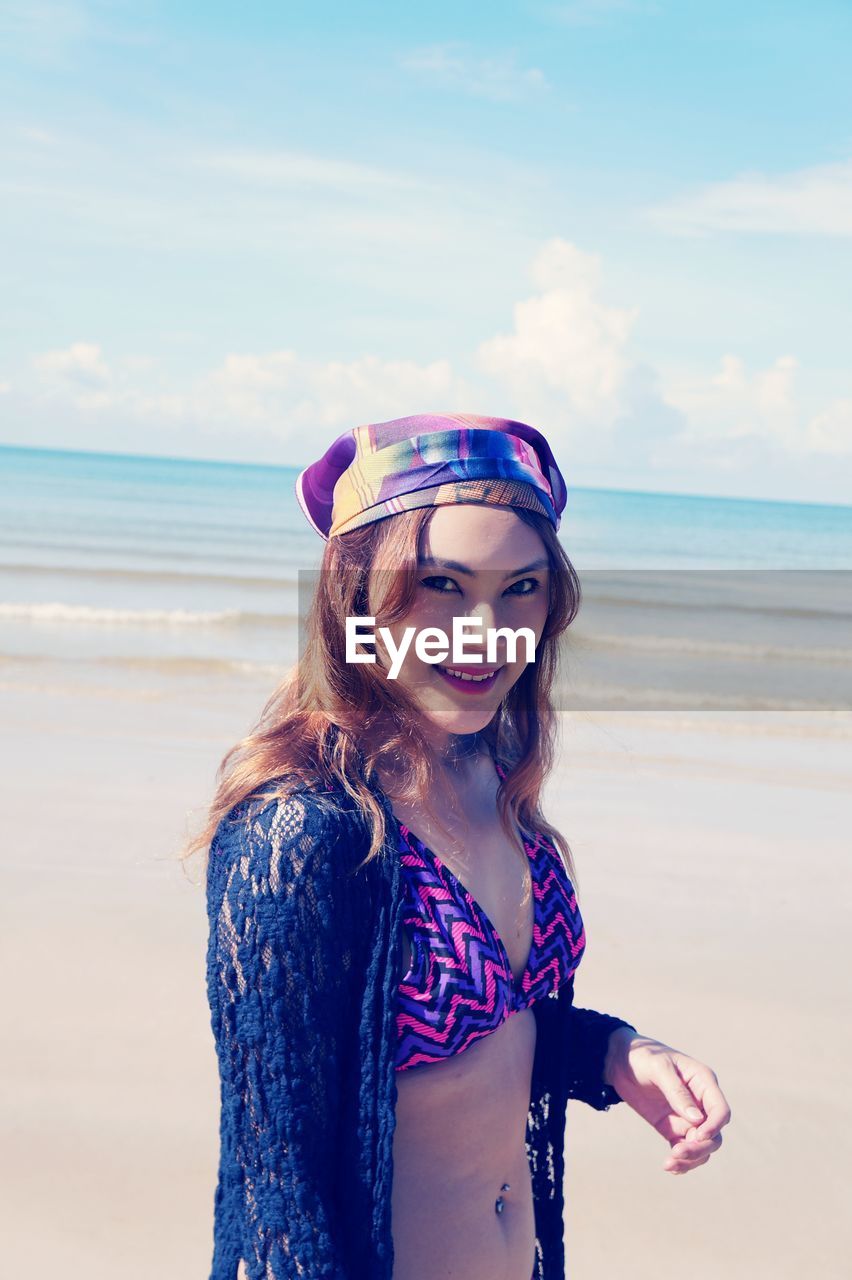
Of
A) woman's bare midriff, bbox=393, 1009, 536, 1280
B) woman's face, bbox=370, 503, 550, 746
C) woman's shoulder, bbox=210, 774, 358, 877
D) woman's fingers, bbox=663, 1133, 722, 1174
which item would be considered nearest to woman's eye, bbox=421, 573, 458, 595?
woman's face, bbox=370, 503, 550, 746

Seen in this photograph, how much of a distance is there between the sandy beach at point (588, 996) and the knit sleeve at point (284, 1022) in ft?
7.29

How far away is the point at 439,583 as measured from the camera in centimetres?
177

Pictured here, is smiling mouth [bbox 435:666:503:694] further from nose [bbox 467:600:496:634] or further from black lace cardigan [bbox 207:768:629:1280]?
black lace cardigan [bbox 207:768:629:1280]

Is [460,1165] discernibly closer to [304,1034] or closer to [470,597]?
[304,1034]

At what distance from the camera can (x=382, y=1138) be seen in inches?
62.4

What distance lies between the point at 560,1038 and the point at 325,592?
2.79 feet

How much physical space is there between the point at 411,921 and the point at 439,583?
0.47 metres

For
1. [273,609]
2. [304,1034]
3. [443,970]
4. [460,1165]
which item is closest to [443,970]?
[443,970]

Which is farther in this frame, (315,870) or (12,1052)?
(12,1052)

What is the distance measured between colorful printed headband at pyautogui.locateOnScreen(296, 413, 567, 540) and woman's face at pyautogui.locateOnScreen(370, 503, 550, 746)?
3 cm

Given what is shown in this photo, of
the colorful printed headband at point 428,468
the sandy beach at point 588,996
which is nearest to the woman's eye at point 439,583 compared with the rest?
the colorful printed headband at point 428,468

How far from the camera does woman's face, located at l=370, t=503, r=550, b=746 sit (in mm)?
1749

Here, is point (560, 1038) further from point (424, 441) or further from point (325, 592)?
point (424, 441)

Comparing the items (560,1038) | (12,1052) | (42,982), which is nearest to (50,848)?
(42,982)
